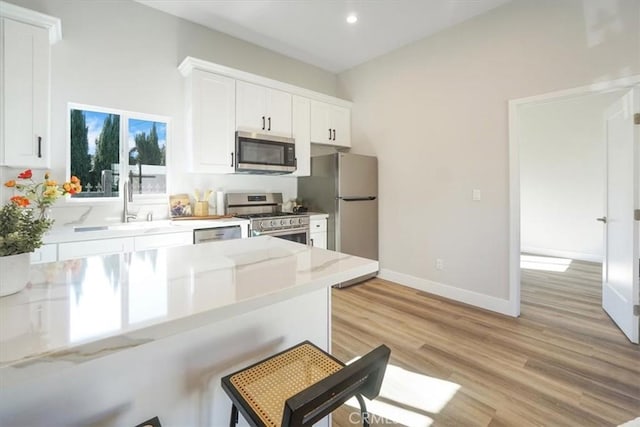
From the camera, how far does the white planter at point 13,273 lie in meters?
0.80

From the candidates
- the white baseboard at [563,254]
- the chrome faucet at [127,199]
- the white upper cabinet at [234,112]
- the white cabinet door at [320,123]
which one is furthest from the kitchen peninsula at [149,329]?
the white baseboard at [563,254]

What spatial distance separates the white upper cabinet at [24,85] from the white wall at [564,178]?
6.30 m

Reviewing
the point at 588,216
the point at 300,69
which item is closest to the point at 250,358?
the point at 300,69

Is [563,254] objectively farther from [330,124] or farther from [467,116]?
[330,124]

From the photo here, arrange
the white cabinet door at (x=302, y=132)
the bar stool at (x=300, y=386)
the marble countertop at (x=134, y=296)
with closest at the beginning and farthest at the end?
1. the marble countertop at (x=134, y=296)
2. the bar stool at (x=300, y=386)
3. the white cabinet door at (x=302, y=132)

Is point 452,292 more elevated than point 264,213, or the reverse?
point 264,213

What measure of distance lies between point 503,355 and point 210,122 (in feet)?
11.3

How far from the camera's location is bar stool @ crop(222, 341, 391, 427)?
707 mm

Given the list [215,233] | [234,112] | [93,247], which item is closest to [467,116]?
[234,112]

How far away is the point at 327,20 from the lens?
3.23 meters

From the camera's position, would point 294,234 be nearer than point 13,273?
No

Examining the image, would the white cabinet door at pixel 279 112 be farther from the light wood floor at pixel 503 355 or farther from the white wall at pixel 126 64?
the light wood floor at pixel 503 355

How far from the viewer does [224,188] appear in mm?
3600

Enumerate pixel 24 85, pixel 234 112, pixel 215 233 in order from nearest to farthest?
pixel 24 85, pixel 215 233, pixel 234 112
